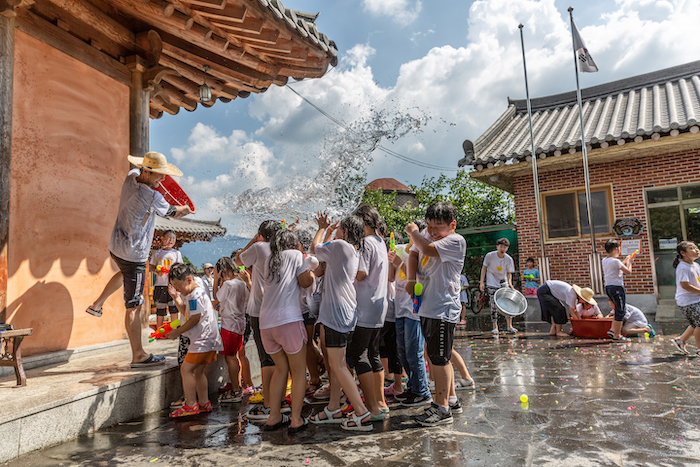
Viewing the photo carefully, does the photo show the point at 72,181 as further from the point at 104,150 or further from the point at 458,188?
the point at 458,188

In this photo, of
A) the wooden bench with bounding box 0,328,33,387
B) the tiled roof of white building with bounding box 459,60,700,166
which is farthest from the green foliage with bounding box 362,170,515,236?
the wooden bench with bounding box 0,328,33,387

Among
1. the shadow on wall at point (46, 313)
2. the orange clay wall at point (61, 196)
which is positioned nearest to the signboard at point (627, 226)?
the orange clay wall at point (61, 196)

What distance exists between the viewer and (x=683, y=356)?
19.8ft

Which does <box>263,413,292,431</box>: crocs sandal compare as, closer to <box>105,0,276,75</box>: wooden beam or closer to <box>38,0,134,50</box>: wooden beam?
<box>105,0,276,75</box>: wooden beam

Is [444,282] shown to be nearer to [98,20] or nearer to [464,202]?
[98,20]

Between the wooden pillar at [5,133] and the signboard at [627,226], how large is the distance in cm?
1168

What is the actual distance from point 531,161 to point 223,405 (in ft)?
30.7

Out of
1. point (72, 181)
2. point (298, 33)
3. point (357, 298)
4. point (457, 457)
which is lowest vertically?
point (457, 457)

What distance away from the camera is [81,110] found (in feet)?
17.1

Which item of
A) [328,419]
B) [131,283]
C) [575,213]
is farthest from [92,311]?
[575,213]

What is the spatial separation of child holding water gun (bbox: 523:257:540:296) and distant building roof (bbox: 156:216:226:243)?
10394mm

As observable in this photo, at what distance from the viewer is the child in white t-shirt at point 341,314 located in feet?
11.7

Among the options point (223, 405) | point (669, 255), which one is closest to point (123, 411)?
point (223, 405)

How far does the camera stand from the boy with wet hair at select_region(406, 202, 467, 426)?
3631 millimetres
